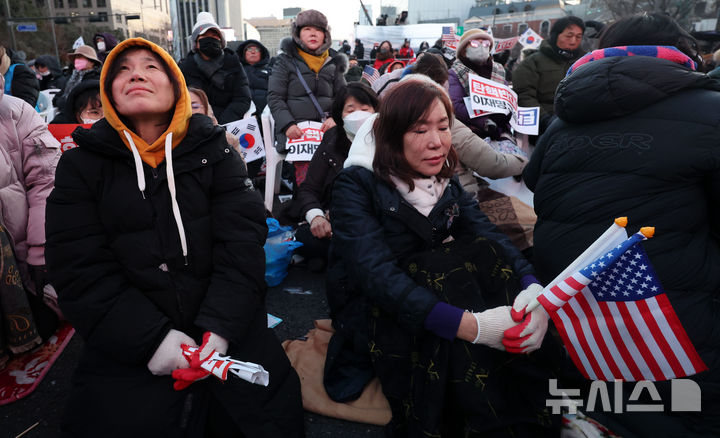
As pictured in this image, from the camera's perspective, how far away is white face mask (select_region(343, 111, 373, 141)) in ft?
11.0

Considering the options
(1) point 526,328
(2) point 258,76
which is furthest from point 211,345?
(2) point 258,76

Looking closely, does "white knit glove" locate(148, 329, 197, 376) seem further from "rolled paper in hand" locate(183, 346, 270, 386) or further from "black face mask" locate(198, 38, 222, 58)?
"black face mask" locate(198, 38, 222, 58)

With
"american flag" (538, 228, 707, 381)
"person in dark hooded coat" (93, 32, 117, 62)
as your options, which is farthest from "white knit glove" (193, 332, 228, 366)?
"person in dark hooded coat" (93, 32, 117, 62)

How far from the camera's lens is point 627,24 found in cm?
238

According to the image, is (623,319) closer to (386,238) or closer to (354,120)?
(386,238)

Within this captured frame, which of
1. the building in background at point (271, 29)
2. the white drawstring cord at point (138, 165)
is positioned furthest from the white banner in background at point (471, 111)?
the building in background at point (271, 29)

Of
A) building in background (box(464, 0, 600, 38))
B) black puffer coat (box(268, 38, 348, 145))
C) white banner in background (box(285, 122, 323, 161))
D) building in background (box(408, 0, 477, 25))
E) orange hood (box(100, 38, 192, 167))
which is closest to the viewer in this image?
orange hood (box(100, 38, 192, 167))

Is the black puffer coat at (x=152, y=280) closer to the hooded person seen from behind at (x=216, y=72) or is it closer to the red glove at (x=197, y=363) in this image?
the red glove at (x=197, y=363)

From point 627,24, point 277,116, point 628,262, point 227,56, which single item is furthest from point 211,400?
point 227,56

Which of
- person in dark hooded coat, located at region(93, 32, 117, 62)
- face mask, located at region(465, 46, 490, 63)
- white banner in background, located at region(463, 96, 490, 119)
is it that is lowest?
white banner in background, located at region(463, 96, 490, 119)

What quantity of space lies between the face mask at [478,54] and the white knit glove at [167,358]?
11.4 ft

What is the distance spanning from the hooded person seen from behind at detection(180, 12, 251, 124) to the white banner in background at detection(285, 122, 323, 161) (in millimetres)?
1324

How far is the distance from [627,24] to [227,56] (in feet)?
15.0

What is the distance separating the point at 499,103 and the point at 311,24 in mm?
2292
